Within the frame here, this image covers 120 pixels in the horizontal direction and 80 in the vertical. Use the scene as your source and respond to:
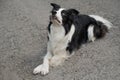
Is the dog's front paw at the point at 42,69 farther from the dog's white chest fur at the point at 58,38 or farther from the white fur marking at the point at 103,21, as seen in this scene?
the white fur marking at the point at 103,21

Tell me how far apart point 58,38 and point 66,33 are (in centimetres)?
12

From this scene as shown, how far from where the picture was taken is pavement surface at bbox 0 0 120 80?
3.60 metres

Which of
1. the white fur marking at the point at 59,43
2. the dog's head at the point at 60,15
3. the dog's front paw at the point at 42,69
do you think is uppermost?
the dog's head at the point at 60,15

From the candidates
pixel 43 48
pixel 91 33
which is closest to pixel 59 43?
pixel 43 48

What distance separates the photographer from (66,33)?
3.62 meters

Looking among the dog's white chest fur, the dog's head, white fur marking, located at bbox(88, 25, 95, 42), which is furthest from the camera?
white fur marking, located at bbox(88, 25, 95, 42)

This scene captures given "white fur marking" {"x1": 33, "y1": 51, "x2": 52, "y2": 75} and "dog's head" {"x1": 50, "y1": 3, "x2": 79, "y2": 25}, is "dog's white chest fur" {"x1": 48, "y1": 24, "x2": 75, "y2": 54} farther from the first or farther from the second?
"white fur marking" {"x1": 33, "y1": 51, "x2": 52, "y2": 75}

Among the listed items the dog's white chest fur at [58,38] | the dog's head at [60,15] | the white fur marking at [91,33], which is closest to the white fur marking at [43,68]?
the dog's white chest fur at [58,38]

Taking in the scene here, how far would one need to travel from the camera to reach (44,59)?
3746 mm

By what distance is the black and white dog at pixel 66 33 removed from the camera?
3.47 metres

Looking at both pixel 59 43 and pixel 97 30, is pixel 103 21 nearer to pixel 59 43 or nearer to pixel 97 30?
pixel 97 30

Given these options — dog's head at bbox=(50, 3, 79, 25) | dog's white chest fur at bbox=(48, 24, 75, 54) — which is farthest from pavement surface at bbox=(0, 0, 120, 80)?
dog's head at bbox=(50, 3, 79, 25)

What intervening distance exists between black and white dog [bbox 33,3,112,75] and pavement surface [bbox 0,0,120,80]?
10 cm

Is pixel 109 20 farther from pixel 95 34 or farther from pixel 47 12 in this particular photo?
pixel 47 12
